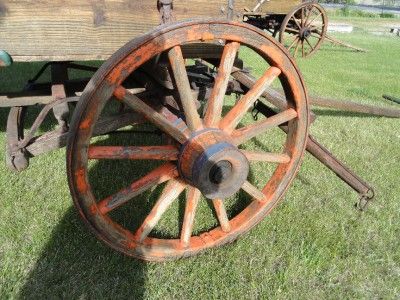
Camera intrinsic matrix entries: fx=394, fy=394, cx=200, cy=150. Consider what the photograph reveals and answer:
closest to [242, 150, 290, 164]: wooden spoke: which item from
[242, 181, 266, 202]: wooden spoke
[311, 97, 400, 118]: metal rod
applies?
[242, 181, 266, 202]: wooden spoke

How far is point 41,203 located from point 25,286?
2.47ft

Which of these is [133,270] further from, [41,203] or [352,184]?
[352,184]

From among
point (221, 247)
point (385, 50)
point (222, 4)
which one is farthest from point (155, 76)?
point (385, 50)

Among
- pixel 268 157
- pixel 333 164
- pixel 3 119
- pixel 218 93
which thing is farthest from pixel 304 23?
pixel 218 93

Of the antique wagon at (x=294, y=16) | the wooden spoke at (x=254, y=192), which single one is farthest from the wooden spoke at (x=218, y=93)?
the antique wagon at (x=294, y=16)

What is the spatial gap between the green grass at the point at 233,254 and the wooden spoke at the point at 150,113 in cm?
80

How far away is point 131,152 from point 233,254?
3.12 feet

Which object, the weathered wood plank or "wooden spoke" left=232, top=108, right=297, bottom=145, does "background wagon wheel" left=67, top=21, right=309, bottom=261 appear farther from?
the weathered wood plank

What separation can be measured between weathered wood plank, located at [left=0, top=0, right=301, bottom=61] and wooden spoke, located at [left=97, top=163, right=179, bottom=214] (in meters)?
0.63

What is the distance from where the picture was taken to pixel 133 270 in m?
2.17

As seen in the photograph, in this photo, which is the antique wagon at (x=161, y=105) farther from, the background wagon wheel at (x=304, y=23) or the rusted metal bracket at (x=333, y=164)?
the background wagon wheel at (x=304, y=23)

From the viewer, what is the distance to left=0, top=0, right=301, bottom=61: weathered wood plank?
1.72 meters

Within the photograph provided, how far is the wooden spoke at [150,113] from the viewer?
5.43 ft

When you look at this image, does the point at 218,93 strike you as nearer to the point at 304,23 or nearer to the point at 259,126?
the point at 259,126
